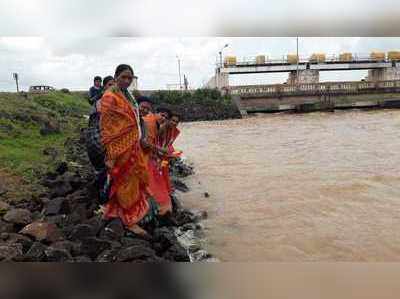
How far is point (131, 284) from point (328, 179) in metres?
6.61

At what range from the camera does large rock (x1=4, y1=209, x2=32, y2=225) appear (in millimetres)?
4070

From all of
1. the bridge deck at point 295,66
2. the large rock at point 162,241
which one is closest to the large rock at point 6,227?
the large rock at point 162,241

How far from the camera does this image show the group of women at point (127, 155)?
3.41 meters

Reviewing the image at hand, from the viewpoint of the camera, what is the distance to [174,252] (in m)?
3.66

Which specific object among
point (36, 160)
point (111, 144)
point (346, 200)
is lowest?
point (346, 200)

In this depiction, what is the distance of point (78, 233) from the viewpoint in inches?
146

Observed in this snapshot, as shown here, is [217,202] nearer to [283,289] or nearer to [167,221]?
[167,221]

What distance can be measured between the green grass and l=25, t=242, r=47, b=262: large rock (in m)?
2.62

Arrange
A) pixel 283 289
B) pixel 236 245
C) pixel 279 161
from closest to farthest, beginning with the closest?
pixel 283 289, pixel 236 245, pixel 279 161

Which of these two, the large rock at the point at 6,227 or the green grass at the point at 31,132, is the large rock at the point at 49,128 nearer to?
the green grass at the point at 31,132

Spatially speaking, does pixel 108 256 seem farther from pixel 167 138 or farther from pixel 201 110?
pixel 201 110

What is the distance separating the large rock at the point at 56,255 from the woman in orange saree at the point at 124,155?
2.33ft

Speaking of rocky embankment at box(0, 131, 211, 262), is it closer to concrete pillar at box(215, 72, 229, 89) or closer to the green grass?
the green grass

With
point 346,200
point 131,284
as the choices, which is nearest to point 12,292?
point 131,284
